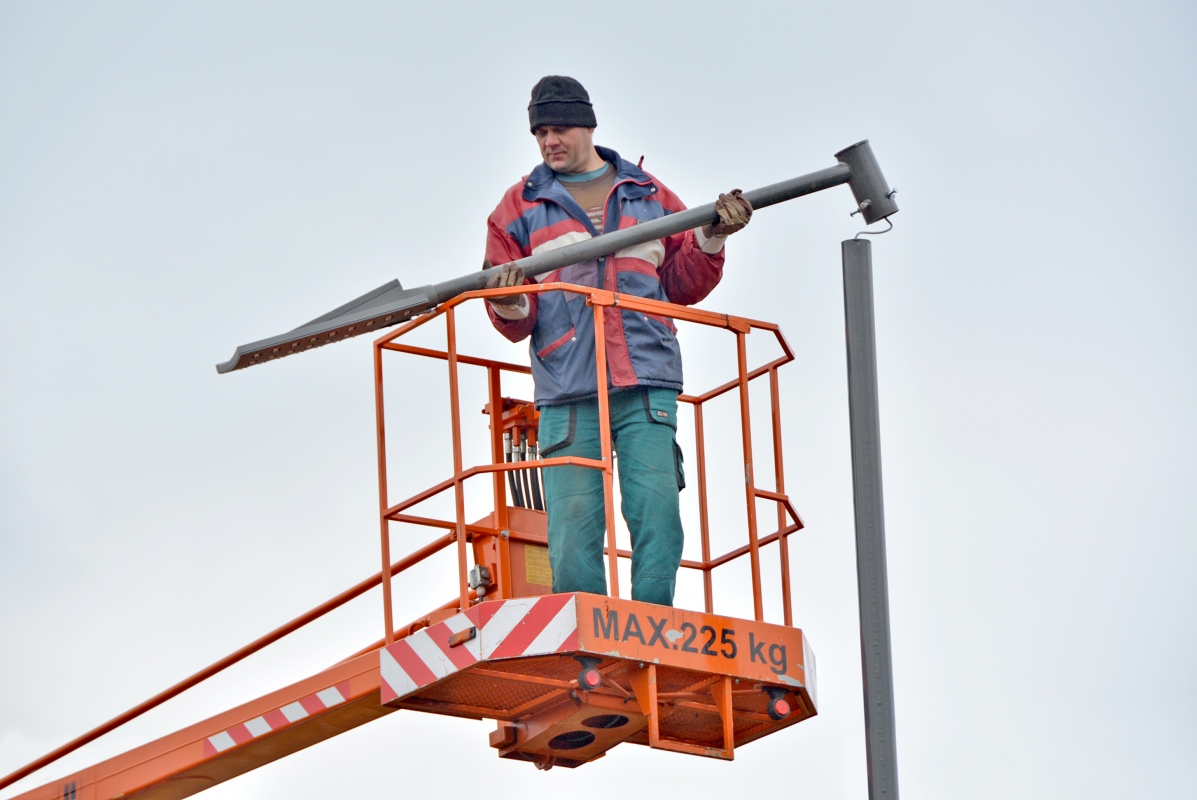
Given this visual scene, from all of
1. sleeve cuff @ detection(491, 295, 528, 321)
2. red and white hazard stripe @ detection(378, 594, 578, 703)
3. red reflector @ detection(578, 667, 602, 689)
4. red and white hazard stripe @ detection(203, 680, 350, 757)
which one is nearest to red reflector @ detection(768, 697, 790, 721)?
→ red reflector @ detection(578, 667, 602, 689)

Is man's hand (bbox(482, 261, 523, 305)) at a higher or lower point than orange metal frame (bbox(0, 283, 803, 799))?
higher

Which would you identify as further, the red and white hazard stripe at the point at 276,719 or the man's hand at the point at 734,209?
the red and white hazard stripe at the point at 276,719

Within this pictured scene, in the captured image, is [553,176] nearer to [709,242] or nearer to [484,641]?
[709,242]

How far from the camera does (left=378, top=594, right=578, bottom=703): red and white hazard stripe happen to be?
34.2 ft

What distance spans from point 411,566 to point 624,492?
1771 mm

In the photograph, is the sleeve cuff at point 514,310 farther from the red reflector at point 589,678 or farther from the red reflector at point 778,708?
the red reflector at point 778,708

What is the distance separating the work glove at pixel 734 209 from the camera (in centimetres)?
1139

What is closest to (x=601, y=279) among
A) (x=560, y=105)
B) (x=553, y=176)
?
(x=553, y=176)

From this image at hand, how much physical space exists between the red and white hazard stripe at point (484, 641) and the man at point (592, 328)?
21.1 inches

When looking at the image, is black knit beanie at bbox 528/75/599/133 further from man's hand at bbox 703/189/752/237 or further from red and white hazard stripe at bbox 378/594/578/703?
red and white hazard stripe at bbox 378/594/578/703

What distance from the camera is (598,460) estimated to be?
1099 centimetres

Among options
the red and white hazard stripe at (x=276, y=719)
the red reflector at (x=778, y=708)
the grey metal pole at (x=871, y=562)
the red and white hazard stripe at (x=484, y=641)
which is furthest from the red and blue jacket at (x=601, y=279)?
the red and white hazard stripe at (x=276, y=719)

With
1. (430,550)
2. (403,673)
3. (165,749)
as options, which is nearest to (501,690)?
(403,673)

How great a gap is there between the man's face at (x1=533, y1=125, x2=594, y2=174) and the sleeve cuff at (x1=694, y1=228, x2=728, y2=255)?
0.87m
